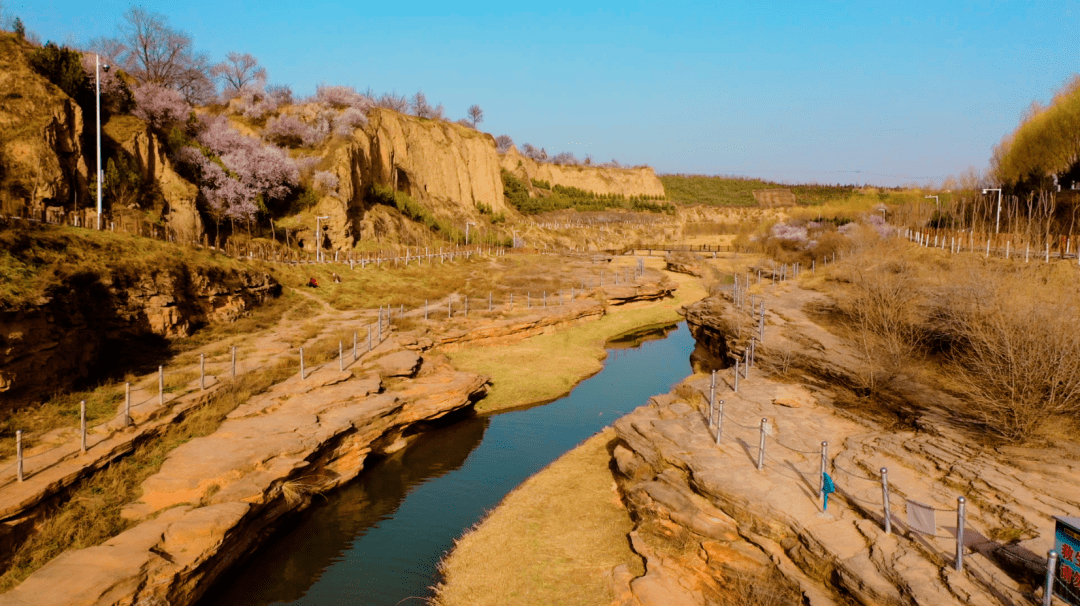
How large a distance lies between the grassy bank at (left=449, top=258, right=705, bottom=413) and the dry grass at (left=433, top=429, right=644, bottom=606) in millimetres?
8683

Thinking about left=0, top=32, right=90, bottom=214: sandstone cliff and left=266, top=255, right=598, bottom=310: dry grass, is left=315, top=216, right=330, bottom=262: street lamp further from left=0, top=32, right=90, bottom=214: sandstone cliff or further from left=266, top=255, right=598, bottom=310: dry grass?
left=0, top=32, right=90, bottom=214: sandstone cliff

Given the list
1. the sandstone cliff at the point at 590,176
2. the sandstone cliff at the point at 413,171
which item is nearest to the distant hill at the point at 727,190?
the sandstone cliff at the point at 590,176

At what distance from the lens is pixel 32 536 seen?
1126 cm

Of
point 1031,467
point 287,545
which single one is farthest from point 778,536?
point 287,545

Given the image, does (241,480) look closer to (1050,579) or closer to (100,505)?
(100,505)

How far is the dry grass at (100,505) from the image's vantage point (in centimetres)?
1090

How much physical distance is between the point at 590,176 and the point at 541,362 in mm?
107593

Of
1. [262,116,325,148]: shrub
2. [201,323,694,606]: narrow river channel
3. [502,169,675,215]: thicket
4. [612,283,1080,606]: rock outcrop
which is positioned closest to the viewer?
[612,283,1080,606]: rock outcrop

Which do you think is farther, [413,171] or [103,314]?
[413,171]

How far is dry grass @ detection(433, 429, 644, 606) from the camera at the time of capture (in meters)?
11.6

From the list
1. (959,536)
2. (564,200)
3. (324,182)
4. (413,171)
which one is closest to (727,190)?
(564,200)

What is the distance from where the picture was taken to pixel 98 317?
68.7ft

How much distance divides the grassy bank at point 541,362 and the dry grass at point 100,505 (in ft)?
34.7

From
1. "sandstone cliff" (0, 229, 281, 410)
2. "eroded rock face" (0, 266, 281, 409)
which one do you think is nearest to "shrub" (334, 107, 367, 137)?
"eroded rock face" (0, 266, 281, 409)
